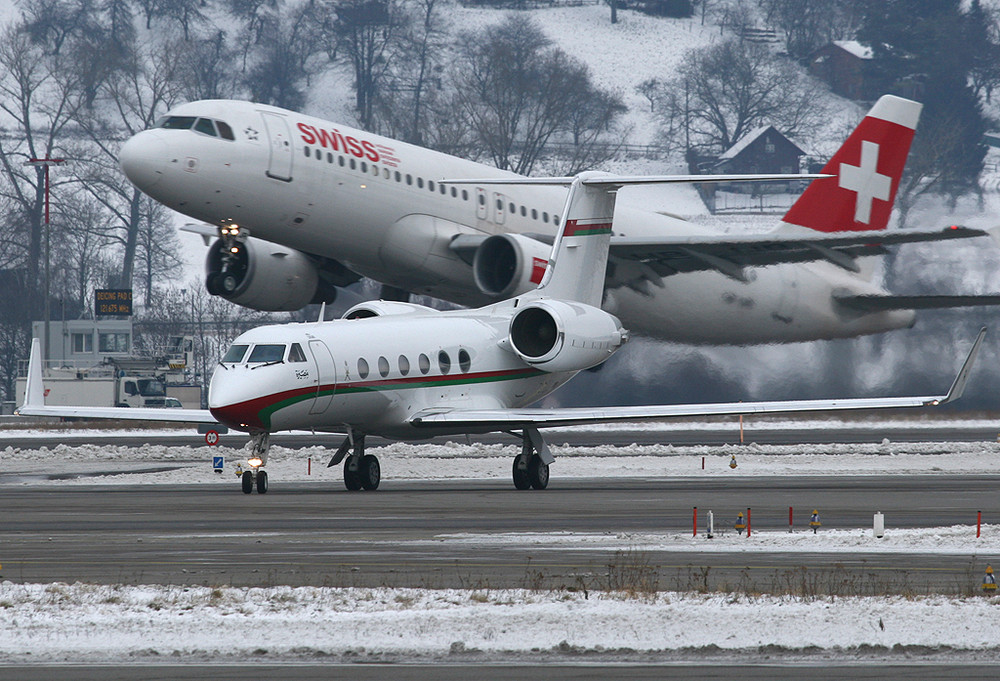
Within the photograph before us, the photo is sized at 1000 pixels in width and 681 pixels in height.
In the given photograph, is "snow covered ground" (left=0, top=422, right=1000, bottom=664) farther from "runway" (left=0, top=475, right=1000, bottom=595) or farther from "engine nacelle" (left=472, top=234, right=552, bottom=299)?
"engine nacelle" (left=472, top=234, right=552, bottom=299)

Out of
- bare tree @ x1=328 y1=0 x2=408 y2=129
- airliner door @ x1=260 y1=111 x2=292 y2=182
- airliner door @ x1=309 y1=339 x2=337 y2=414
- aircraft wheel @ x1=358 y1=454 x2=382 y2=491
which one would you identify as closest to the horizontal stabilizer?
airliner door @ x1=260 y1=111 x2=292 y2=182

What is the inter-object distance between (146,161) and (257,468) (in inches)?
321

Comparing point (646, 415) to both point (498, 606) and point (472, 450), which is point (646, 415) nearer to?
point (472, 450)

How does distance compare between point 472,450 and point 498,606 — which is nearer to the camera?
point 498,606

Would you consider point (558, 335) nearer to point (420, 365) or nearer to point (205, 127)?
point (420, 365)

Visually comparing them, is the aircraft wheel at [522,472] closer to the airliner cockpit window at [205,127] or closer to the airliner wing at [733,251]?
the airliner wing at [733,251]

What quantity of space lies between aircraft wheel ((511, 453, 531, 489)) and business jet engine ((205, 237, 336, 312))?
9490 millimetres

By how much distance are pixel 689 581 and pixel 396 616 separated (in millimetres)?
2863

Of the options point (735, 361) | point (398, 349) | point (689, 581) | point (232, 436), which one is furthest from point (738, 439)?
point (689, 581)

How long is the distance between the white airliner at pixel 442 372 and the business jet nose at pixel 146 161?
14.3 ft

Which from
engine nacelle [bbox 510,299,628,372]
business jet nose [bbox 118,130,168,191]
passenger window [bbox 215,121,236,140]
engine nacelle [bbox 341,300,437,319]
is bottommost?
engine nacelle [bbox 510,299,628,372]

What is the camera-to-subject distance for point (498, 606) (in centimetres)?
1108

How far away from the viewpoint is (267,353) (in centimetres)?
2552

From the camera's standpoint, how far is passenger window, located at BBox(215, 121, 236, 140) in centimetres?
3106
